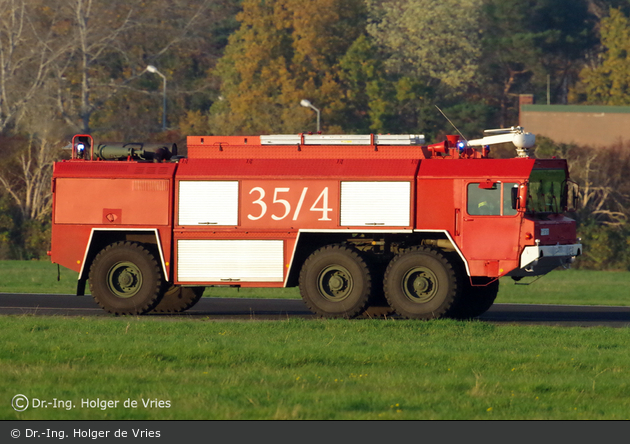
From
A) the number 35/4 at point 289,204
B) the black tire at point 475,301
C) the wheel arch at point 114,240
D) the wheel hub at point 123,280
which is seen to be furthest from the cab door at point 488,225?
the wheel hub at point 123,280

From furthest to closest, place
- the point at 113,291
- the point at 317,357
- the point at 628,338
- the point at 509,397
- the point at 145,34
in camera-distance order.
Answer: the point at 145,34, the point at 113,291, the point at 628,338, the point at 317,357, the point at 509,397

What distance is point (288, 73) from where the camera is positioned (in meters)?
58.7

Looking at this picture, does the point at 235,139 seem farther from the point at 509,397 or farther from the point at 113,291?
the point at 509,397

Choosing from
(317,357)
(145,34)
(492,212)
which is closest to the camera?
(317,357)

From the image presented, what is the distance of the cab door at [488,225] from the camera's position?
17.0 meters

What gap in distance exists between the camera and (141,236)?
18.6 meters

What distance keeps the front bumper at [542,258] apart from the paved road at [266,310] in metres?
1.36

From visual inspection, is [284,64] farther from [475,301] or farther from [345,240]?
[345,240]

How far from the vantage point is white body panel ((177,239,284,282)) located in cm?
1772

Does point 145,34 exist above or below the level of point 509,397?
above

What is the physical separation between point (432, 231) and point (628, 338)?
3.79m

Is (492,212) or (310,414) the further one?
(492,212)

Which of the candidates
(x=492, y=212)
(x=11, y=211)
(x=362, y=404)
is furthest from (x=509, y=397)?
(x=11, y=211)

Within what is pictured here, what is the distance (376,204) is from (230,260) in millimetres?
2733
